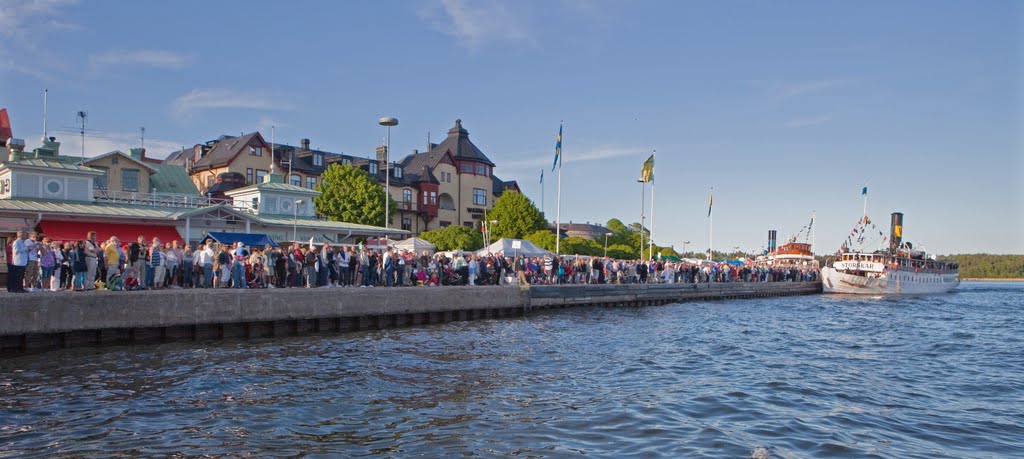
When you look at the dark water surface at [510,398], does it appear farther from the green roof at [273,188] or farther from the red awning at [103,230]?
the green roof at [273,188]

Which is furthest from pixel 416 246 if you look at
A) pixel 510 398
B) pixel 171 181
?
pixel 510 398

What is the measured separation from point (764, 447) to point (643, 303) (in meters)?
33.3

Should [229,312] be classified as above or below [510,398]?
above

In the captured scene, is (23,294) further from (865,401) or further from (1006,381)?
(1006,381)

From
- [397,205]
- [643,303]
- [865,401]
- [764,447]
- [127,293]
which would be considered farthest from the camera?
[397,205]

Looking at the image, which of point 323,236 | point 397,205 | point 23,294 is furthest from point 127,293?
point 397,205

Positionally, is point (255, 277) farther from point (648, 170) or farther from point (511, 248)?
point (648, 170)

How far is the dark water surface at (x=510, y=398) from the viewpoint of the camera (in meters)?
11.3

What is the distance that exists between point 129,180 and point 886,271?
63438 mm

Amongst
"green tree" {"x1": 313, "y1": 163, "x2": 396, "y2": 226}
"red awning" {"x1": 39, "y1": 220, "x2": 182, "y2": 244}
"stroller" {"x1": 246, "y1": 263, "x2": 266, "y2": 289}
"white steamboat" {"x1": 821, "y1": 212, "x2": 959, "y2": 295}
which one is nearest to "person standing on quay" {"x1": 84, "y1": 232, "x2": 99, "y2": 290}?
"stroller" {"x1": 246, "y1": 263, "x2": 266, "y2": 289}

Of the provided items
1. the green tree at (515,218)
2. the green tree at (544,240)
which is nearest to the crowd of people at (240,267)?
the green tree at (544,240)

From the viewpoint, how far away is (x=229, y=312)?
2258 centimetres

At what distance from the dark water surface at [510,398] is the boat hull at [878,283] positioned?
43.8 meters

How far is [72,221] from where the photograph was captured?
37.2 metres
